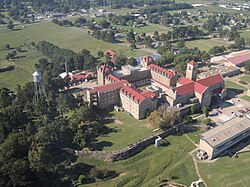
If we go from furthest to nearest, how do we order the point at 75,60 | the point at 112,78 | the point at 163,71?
the point at 75,60
the point at 163,71
the point at 112,78

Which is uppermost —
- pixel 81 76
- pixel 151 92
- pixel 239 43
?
pixel 239 43

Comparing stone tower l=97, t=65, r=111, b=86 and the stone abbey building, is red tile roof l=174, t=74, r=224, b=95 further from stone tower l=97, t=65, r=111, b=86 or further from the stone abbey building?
stone tower l=97, t=65, r=111, b=86

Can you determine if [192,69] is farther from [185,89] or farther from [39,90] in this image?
[39,90]

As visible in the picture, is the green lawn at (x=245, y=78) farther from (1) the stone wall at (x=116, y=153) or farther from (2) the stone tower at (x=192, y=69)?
(1) the stone wall at (x=116, y=153)

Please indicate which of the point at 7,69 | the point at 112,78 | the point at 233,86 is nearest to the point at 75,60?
the point at 112,78

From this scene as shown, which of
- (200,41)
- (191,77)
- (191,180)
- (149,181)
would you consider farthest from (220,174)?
(200,41)

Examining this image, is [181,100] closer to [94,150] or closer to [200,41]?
[94,150]

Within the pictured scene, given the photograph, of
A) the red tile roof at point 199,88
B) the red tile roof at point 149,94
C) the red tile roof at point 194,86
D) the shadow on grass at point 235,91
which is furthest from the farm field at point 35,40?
the red tile roof at point 199,88
